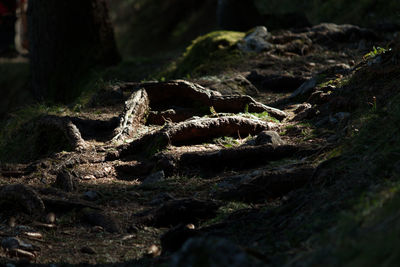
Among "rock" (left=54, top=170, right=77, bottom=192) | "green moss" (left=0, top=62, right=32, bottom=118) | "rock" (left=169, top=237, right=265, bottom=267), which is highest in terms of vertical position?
"rock" (left=169, top=237, right=265, bottom=267)

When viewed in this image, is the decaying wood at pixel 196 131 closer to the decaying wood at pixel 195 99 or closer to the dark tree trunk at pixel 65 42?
the decaying wood at pixel 195 99

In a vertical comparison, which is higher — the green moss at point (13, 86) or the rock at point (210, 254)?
the rock at point (210, 254)

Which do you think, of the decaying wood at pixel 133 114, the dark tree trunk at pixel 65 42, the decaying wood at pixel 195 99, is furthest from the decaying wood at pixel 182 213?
the dark tree trunk at pixel 65 42

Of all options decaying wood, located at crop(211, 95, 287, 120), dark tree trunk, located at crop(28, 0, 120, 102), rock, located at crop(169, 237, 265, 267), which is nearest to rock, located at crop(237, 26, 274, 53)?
dark tree trunk, located at crop(28, 0, 120, 102)

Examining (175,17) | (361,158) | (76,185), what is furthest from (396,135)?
(175,17)

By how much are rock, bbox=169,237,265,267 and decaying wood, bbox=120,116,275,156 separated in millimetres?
3860

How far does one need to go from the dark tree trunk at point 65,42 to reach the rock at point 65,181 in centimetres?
673

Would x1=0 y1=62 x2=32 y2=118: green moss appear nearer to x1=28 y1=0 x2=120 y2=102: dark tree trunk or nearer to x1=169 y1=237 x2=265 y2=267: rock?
x1=28 y1=0 x2=120 y2=102: dark tree trunk

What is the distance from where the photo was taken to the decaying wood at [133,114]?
6688 millimetres

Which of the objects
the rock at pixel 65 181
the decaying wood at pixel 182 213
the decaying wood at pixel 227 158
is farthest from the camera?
the decaying wood at pixel 227 158

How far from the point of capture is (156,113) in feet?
24.0

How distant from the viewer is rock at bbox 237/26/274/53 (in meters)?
10.8

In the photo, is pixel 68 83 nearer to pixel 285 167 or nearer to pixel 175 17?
pixel 285 167

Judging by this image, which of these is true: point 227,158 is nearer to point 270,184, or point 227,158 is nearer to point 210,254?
point 270,184
